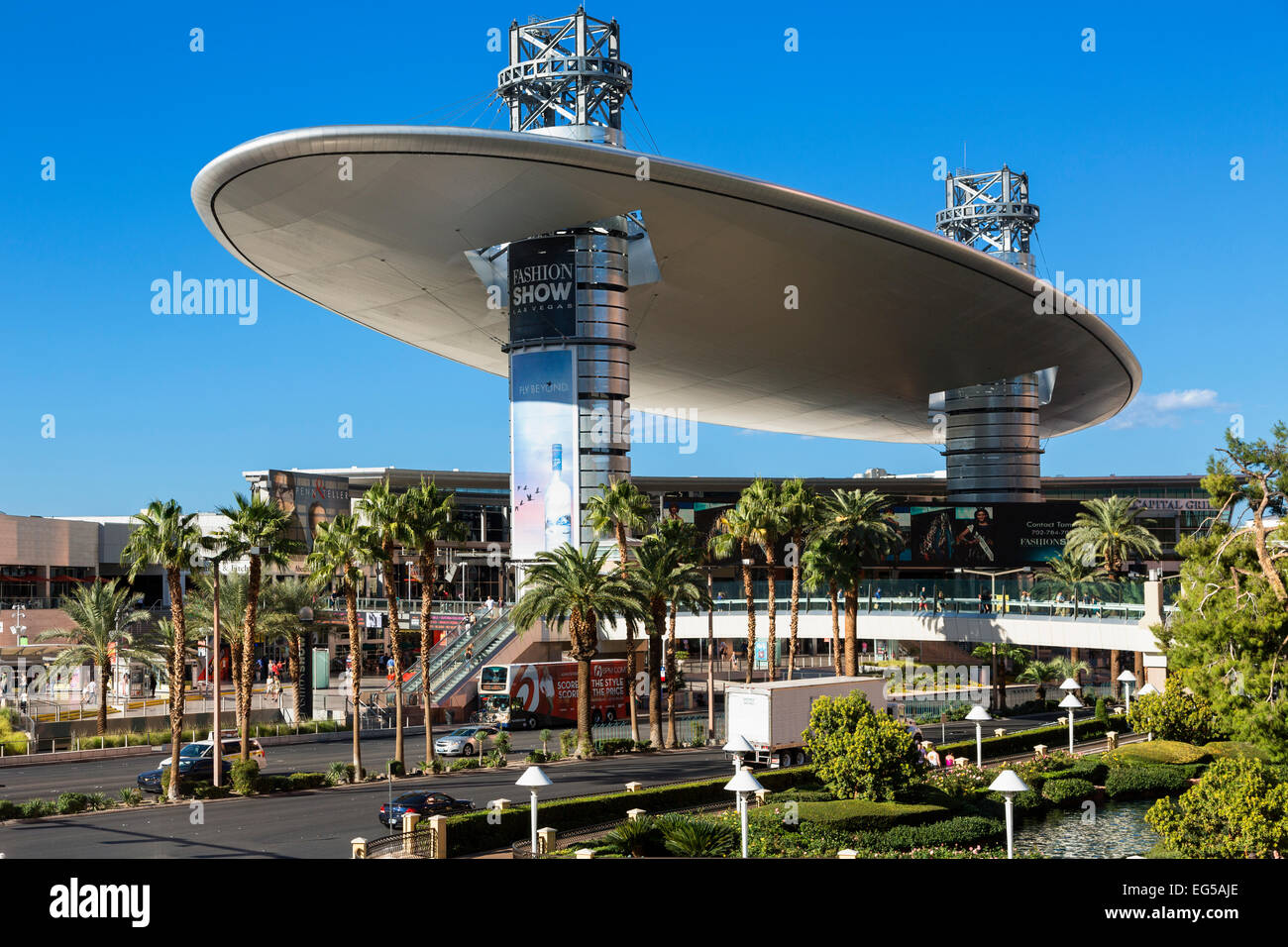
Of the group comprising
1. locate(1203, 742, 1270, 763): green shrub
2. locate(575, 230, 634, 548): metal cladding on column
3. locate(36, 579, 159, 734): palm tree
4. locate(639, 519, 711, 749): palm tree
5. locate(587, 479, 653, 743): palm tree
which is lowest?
locate(1203, 742, 1270, 763): green shrub

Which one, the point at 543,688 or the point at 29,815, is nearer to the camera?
the point at 29,815

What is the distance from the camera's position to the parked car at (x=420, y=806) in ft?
104

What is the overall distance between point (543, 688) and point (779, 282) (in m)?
28.3

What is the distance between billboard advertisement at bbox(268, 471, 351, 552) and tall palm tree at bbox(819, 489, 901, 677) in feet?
150

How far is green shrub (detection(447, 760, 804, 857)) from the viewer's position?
2908 centimetres

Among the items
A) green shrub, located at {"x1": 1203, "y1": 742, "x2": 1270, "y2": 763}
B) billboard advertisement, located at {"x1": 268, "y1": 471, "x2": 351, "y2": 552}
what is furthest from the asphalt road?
billboard advertisement, located at {"x1": 268, "y1": 471, "x2": 351, "y2": 552}

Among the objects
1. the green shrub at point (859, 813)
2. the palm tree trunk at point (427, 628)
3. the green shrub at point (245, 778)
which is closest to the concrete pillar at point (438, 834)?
the green shrub at point (859, 813)

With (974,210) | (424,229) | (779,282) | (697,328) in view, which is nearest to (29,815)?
(424,229)

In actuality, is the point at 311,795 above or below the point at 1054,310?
below

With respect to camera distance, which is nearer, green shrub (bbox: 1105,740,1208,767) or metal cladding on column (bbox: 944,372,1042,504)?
green shrub (bbox: 1105,740,1208,767)

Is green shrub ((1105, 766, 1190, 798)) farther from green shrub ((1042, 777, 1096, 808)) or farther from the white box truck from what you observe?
the white box truck

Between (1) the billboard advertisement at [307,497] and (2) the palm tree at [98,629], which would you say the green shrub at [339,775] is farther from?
(1) the billboard advertisement at [307,497]

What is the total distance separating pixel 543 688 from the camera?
198 ft
